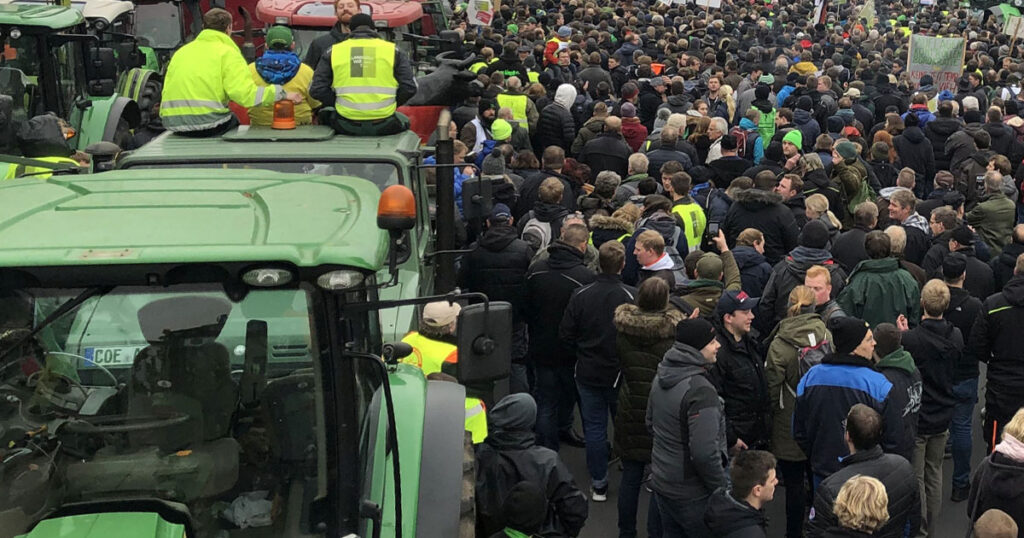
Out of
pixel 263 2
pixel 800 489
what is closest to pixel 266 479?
pixel 800 489

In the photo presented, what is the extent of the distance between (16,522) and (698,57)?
1558cm

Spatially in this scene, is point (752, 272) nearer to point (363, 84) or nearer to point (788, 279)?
point (788, 279)

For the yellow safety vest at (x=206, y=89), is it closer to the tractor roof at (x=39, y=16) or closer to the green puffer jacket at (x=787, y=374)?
the green puffer jacket at (x=787, y=374)

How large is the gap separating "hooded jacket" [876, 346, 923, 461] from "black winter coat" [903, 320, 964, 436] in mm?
797

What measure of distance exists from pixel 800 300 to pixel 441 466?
3.38 m

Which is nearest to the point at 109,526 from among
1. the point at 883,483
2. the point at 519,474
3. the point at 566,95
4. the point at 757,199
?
the point at 519,474

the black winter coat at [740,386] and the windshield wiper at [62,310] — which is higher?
the windshield wiper at [62,310]

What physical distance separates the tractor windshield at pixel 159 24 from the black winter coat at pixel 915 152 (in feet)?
31.2

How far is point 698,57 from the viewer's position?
18125mm

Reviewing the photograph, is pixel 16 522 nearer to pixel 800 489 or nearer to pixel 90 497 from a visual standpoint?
pixel 90 497

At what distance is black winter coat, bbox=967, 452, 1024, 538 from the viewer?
20.0 ft

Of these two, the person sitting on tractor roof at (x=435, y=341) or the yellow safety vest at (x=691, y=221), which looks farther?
the yellow safety vest at (x=691, y=221)

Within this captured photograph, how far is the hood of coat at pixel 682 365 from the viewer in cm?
636

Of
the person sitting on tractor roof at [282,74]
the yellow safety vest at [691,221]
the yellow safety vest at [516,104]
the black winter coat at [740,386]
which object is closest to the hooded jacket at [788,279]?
the yellow safety vest at [691,221]
